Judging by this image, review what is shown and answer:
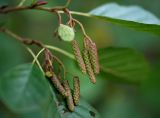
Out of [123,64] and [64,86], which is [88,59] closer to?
[64,86]

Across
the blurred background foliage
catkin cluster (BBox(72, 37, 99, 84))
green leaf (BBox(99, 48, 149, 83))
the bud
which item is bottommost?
the blurred background foliage

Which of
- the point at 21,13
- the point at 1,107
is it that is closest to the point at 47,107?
the point at 1,107

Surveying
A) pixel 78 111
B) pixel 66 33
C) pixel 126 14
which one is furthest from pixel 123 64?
pixel 66 33

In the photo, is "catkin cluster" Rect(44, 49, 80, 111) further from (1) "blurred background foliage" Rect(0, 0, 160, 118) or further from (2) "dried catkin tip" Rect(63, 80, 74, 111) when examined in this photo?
(1) "blurred background foliage" Rect(0, 0, 160, 118)

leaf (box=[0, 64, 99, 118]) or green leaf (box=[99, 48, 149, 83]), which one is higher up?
leaf (box=[0, 64, 99, 118])

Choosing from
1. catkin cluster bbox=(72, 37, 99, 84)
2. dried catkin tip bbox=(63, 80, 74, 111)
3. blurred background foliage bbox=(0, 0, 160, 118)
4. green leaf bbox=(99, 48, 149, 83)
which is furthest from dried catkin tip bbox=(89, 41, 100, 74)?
blurred background foliage bbox=(0, 0, 160, 118)

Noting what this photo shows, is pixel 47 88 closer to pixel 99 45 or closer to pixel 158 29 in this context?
pixel 158 29

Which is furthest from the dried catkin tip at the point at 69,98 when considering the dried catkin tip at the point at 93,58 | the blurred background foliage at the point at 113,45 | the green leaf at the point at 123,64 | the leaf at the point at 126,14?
→ the blurred background foliage at the point at 113,45
